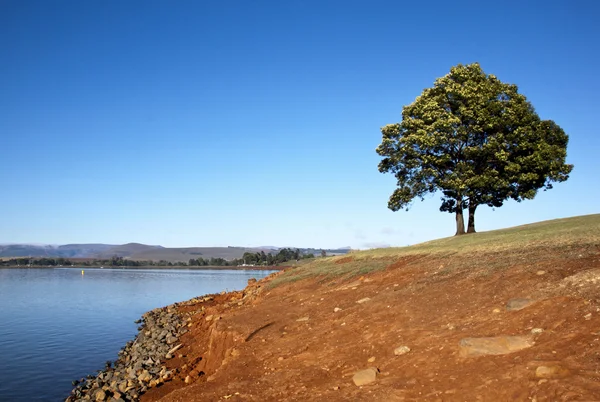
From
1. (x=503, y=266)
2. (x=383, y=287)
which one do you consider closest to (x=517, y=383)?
(x=503, y=266)

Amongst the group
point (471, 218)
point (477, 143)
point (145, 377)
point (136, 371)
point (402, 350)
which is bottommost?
point (136, 371)

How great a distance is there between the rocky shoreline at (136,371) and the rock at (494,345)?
11.6m

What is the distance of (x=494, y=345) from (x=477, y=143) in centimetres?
3119

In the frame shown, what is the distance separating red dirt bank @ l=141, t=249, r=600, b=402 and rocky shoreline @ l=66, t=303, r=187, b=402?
0.82 m

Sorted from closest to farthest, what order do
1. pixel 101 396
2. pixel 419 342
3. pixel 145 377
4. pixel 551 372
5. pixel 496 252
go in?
pixel 551 372 → pixel 419 342 → pixel 101 396 → pixel 145 377 → pixel 496 252

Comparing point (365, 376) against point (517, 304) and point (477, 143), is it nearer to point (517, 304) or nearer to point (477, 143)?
point (517, 304)

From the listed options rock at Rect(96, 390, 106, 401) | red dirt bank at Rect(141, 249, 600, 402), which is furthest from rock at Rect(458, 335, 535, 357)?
rock at Rect(96, 390, 106, 401)

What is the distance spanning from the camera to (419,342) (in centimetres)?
1186

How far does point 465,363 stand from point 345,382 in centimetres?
282

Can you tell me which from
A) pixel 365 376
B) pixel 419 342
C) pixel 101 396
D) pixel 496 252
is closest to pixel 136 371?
pixel 101 396

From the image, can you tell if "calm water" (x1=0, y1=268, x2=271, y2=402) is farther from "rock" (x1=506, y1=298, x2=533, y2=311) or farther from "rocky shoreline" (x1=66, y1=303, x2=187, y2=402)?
"rock" (x1=506, y1=298, x2=533, y2=311)

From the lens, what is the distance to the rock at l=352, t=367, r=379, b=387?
10.5 m

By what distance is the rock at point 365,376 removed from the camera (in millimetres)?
10469

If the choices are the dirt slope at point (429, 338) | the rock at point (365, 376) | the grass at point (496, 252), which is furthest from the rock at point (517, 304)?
the grass at point (496, 252)
